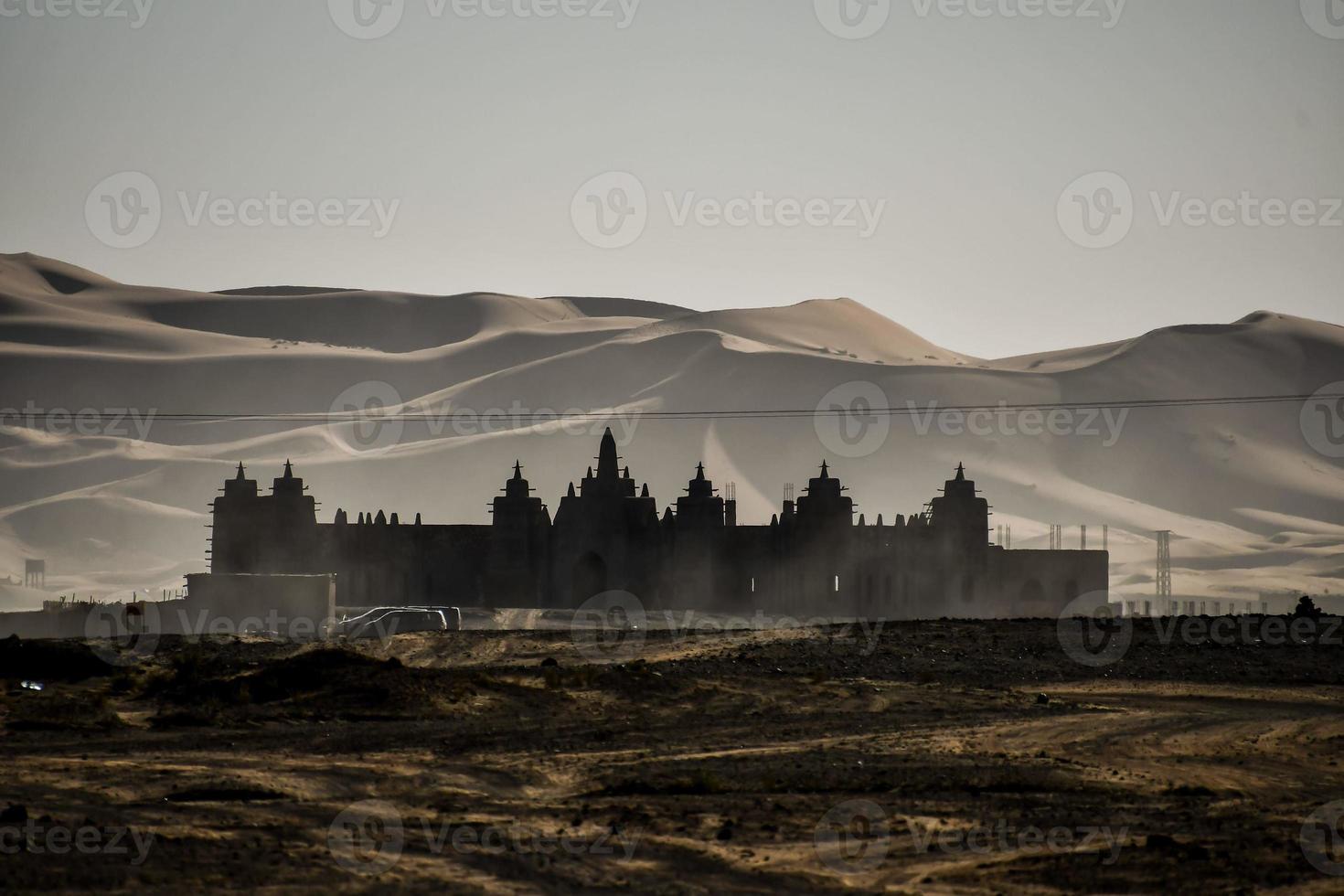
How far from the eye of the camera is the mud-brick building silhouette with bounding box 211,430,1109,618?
215ft

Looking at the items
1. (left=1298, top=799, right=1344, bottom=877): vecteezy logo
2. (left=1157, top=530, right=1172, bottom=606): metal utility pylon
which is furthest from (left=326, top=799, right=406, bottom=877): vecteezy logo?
(left=1157, top=530, right=1172, bottom=606): metal utility pylon

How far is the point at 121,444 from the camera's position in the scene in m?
189

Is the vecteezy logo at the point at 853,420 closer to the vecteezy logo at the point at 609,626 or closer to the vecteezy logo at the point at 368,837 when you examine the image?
the vecteezy logo at the point at 609,626

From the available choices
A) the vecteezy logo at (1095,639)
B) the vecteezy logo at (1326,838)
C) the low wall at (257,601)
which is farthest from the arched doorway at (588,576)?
the vecteezy logo at (1326,838)

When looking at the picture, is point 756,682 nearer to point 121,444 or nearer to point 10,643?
point 10,643

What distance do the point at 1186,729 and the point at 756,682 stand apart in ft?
25.5

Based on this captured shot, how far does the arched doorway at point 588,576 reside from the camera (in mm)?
67600

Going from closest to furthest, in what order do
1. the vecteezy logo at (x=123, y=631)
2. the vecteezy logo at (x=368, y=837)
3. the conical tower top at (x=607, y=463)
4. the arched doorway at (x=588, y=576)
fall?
the vecteezy logo at (x=368, y=837)
the vecteezy logo at (x=123, y=631)
the arched doorway at (x=588, y=576)
the conical tower top at (x=607, y=463)

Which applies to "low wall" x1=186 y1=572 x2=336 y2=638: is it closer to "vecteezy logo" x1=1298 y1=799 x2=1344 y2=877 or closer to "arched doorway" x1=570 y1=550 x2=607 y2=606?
"arched doorway" x1=570 y1=550 x2=607 y2=606

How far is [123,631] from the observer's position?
52.2 meters

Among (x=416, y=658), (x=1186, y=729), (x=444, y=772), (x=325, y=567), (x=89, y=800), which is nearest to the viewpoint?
(x=89, y=800)

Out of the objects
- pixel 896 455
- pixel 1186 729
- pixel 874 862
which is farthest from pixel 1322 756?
pixel 896 455

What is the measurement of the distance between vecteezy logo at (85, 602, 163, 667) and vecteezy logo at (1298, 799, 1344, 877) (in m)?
22.1

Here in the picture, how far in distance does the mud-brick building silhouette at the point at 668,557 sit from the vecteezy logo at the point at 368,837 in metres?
48.1
